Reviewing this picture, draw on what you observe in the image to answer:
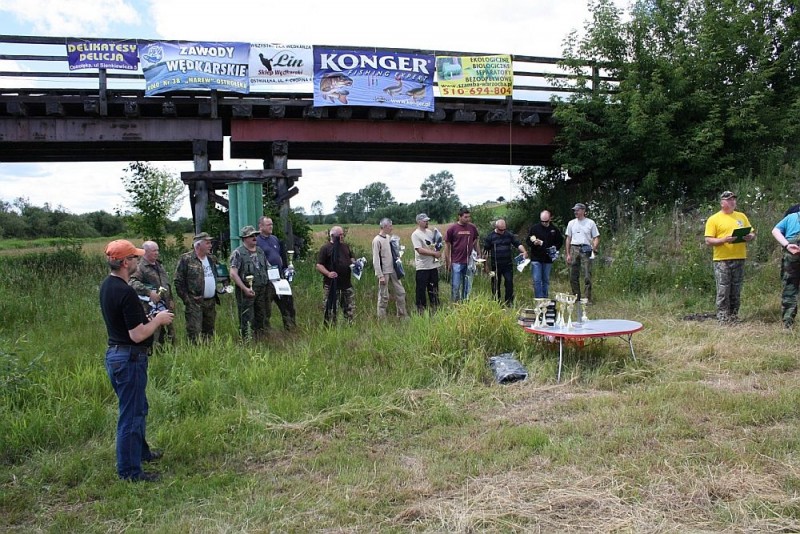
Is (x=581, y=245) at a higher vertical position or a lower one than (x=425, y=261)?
higher

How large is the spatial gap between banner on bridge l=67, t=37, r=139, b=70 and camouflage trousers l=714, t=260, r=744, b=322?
37.0 ft

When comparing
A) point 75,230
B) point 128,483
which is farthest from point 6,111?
point 75,230

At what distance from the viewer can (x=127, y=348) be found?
4109 millimetres

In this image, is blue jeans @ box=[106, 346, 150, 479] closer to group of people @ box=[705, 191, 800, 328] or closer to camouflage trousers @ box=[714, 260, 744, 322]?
group of people @ box=[705, 191, 800, 328]

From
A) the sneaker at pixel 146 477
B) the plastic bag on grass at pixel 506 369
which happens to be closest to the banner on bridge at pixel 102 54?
the plastic bag on grass at pixel 506 369

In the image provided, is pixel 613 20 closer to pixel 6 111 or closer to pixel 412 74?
pixel 412 74

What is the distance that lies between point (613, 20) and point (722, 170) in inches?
163

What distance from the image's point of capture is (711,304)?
9.38 m

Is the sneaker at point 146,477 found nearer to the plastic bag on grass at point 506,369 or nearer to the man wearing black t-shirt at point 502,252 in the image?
the plastic bag on grass at point 506,369

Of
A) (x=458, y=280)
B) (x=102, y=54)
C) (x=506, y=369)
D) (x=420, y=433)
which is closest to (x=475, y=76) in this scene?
(x=458, y=280)

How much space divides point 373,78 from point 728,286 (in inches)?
327

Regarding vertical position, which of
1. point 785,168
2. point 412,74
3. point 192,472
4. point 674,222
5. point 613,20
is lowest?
point 192,472

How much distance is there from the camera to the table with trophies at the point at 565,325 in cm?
614

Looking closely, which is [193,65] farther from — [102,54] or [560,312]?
[560,312]
